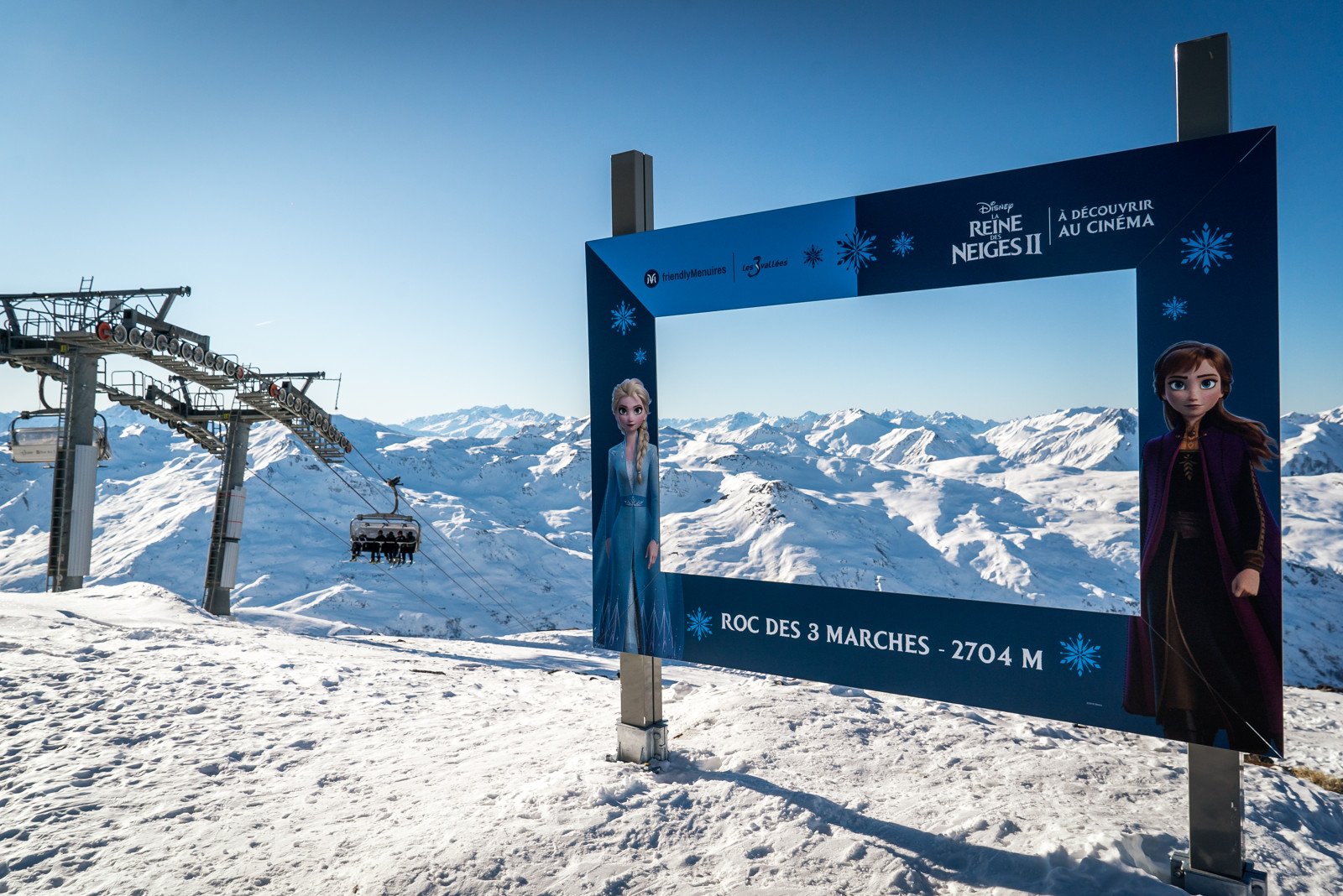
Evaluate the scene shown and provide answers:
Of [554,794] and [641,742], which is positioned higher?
[641,742]

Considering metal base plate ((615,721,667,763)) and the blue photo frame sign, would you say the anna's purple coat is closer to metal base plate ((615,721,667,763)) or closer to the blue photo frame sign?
the blue photo frame sign

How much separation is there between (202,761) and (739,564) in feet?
280

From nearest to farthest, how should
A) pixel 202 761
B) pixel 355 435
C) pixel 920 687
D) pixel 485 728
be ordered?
pixel 920 687 < pixel 202 761 < pixel 485 728 < pixel 355 435

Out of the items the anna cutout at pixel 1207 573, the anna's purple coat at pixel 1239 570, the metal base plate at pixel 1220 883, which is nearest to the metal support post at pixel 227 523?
the anna cutout at pixel 1207 573

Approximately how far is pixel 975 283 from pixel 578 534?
404ft

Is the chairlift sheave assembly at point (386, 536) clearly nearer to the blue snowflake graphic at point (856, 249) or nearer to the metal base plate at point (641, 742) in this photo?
the metal base plate at point (641, 742)

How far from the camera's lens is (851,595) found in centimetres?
551

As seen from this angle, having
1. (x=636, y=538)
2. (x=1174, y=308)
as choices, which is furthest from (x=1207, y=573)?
(x=636, y=538)

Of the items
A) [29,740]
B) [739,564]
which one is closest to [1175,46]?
[29,740]

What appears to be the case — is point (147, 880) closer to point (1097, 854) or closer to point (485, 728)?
point (485, 728)

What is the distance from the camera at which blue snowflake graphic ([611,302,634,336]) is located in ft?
21.3

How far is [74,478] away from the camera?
16328 millimetres

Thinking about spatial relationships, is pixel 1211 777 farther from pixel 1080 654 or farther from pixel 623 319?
pixel 623 319

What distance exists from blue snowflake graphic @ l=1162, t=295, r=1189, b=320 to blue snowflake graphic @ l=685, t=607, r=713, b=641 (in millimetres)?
3938
